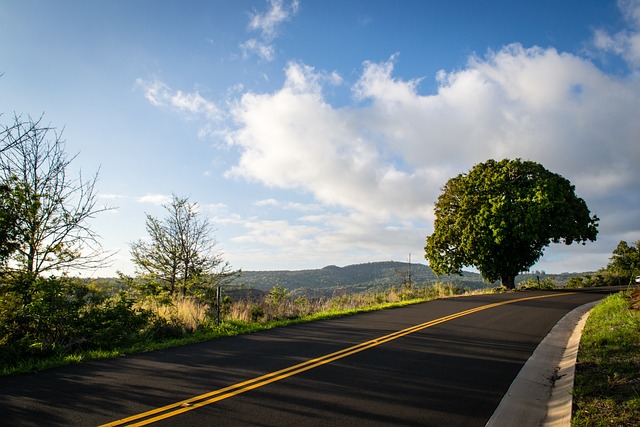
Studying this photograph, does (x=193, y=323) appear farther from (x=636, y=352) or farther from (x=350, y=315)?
(x=636, y=352)

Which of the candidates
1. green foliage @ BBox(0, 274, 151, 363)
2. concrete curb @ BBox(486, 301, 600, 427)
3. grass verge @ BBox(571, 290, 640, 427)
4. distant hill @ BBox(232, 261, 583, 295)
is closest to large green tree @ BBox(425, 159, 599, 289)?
grass verge @ BBox(571, 290, 640, 427)

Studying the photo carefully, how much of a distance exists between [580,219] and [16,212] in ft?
116

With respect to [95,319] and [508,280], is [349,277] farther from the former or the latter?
[95,319]

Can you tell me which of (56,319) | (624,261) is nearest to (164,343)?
(56,319)

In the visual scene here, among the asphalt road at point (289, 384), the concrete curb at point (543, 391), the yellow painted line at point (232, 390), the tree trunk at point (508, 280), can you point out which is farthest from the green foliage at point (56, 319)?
the tree trunk at point (508, 280)

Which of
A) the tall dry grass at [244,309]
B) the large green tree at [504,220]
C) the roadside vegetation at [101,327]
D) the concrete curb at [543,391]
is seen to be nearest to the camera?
the concrete curb at [543,391]

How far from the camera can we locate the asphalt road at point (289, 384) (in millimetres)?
4836

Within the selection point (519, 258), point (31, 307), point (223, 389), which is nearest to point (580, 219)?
point (519, 258)

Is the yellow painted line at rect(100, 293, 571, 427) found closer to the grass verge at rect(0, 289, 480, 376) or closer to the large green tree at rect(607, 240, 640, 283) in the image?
the grass verge at rect(0, 289, 480, 376)

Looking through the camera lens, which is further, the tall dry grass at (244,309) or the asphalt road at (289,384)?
the tall dry grass at (244,309)

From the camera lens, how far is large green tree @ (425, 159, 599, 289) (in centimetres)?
2770

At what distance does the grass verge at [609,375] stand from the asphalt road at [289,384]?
44.6 inches

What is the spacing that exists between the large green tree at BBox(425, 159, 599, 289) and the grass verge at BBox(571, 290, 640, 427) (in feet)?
60.5

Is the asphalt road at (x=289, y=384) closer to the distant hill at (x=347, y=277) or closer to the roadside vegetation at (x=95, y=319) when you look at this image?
the roadside vegetation at (x=95, y=319)
